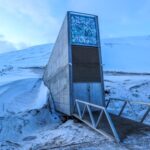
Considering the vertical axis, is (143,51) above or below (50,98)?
above

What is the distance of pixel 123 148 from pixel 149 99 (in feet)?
30.2

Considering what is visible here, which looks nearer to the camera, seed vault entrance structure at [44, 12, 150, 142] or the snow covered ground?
the snow covered ground

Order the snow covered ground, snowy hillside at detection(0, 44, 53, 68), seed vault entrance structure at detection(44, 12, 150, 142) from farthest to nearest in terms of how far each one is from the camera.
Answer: snowy hillside at detection(0, 44, 53, 68) < seed vault entrance structure at detection(44, 12, 150, 142) < the snow covered ground

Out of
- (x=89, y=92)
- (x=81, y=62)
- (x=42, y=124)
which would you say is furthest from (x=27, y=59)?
(x=89, y=92)

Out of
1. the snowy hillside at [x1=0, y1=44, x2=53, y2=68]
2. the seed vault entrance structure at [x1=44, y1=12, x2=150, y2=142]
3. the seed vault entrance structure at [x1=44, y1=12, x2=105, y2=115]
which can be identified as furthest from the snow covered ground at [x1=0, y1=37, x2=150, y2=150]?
the snowy hillside at [x1=0, y1=44, x2=53, y2=68]

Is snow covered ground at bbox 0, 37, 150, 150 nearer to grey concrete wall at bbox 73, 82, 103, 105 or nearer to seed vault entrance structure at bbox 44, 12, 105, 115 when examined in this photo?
grey concrete wall at bbox 73, 82, 103, 105

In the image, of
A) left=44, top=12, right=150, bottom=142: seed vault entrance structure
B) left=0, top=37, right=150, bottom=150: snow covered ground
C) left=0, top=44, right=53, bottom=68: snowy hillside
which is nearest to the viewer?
left=0, top=37, right=150, bottom=150: snow covered ground

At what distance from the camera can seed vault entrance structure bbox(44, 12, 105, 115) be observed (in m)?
9.41

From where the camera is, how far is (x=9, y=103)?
39.8ft

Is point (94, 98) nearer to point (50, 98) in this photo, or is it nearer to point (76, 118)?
point (76, 118)

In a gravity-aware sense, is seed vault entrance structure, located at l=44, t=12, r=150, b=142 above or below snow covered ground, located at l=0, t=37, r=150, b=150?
above

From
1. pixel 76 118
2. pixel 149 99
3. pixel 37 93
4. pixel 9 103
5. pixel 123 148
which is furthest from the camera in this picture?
pixel 37 93

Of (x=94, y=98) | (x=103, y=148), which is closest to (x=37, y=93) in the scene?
(x=94, y=98)

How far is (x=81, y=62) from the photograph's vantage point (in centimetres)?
966
